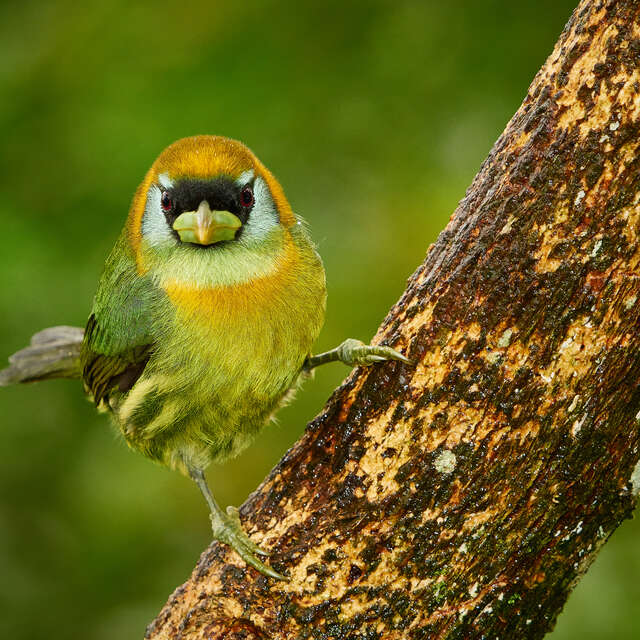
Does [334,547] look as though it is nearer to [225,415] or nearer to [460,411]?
[460,411]

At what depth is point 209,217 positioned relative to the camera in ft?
8.89

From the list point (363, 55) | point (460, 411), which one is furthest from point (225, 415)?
point (363, 55)

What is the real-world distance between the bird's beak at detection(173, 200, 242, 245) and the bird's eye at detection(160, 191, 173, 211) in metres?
0.08

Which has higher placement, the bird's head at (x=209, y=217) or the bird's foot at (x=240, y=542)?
the bird's head at (x=209, y=217)

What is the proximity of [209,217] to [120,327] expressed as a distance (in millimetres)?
549

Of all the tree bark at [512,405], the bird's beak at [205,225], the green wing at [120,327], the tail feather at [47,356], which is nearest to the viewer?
the tree bark at [512,405]

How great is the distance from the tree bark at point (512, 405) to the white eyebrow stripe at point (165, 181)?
34.0 inches

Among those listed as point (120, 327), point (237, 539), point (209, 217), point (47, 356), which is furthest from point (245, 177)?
point (47, 356)

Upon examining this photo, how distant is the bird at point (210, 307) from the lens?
279 centimetres

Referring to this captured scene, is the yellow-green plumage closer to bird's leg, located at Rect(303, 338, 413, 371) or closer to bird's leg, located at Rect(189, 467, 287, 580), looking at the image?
bird's leg, located at Rect(303, 338, 413, 371)

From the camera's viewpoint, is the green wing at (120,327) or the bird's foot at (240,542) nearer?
the bird's foot at (240,542)

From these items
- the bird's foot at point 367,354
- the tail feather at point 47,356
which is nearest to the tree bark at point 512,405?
the bird's foot at point 367,354

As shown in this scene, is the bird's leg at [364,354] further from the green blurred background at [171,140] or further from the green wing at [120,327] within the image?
the green blurred background at [171,140]

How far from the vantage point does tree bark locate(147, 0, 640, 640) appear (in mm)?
2193
